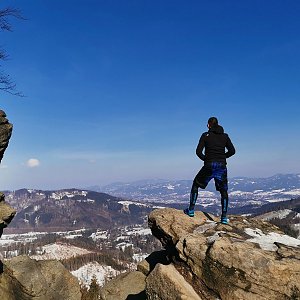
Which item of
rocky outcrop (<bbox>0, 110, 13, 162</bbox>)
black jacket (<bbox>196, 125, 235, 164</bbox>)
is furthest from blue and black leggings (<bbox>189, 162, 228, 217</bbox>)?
rocky outcrop (<bbox>0, 110, 13, 162</bbox>)

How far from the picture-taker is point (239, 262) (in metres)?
13.9

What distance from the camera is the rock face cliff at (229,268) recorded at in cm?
1317

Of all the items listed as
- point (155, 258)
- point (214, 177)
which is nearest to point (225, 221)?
point (214, 177)

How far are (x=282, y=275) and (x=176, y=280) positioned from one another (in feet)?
14.0

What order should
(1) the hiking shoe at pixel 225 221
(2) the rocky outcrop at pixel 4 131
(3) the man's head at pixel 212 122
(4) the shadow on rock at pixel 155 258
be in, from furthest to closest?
(4) the shadow on rock at pixel 155 258 < (2) the rocky outcrop at pixel 4 131 < (1) the hiking shoe at pixel 225 221 < (3) the man's head at pixel 212 122

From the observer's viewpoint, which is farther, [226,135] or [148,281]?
[226,135]

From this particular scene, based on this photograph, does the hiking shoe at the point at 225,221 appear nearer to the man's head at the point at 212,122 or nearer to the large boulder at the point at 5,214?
the man's head at the point at 212,122

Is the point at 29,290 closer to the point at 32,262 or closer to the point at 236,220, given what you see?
the point at 32,262

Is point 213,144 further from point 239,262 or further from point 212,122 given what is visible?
point 239,262

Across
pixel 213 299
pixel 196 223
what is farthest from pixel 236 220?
pixel 213 299

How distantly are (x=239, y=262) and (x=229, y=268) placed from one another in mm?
479

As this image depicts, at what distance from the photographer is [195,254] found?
15.1 m

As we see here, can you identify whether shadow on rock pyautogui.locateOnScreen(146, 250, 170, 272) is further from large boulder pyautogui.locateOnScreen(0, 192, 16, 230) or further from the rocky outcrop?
the rocky outcrop

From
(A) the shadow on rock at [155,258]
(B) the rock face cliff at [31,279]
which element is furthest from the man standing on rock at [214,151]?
(B) the rock face cliff at [31,279]
